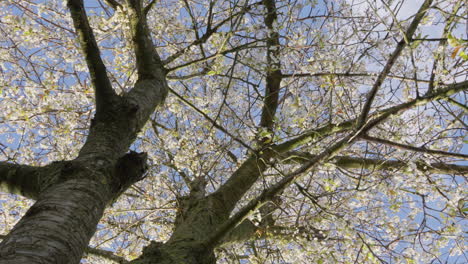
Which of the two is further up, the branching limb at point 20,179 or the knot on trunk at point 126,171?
the knot on trunk at point 126,171

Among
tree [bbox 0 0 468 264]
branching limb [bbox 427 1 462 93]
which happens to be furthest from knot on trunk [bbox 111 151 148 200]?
branching limb [bbox 427 1 462 93]

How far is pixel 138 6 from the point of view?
3.39m

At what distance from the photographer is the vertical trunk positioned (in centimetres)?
144

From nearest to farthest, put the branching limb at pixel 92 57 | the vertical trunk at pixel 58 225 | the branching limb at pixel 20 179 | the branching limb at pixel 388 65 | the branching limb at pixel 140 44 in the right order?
the vertical trunk at pixel 58 225 < the branching limb at pixel 388 65 < the branching limb at pixel 20 179 < the branching limb at pixel 92 57 < the branching limb at pixel 140 44

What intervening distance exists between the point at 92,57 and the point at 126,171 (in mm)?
887

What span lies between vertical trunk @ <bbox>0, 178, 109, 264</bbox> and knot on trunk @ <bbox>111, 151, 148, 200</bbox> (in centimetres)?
16

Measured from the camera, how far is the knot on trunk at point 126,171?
2170 millimetres

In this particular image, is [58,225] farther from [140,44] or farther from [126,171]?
[140,44]

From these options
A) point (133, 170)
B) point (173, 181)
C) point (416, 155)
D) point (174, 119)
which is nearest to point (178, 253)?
point (133, 170)

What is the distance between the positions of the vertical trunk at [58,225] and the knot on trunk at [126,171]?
16 centimetres

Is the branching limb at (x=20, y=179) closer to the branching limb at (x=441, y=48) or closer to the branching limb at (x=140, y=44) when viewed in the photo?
the branching limb at (x=140, y=44)

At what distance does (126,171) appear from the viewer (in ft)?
7.23

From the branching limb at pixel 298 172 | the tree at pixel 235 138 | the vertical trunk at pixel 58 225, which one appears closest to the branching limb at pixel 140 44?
the tree at pixel 235 138

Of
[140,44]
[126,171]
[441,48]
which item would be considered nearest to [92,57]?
[126,171]
